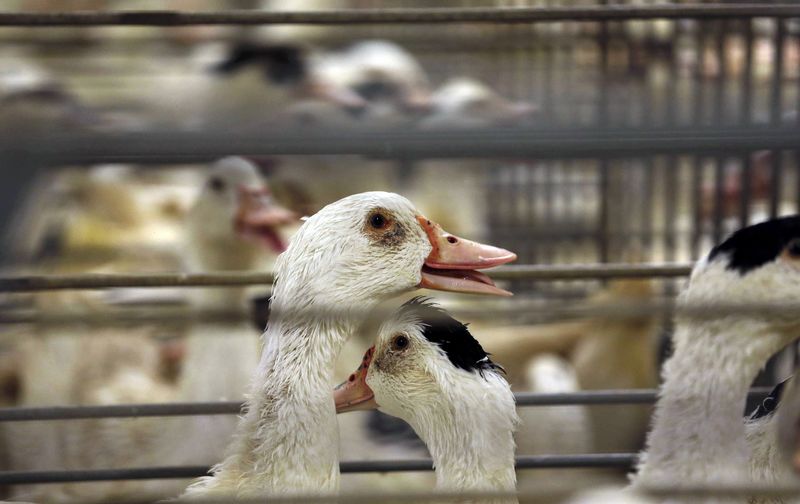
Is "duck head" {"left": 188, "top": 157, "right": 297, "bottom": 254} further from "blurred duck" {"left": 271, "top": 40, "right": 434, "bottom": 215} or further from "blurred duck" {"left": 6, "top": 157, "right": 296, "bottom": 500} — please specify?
"blurred duck" {"left": 271, "top": 40, "right": 434, "bottom": 215}

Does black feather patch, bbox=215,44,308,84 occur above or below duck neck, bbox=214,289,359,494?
above

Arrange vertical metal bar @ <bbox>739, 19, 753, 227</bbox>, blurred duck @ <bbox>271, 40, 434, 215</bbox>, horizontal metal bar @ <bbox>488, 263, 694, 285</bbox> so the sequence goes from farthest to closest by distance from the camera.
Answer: blurred duck @ <bbox>271, 40, 434, 215</bbox>
vertical metal bar @ <bbox>739, 19, 753, 227</bbox>
horizontal metal bar @ <bbox>488, 263, 694, 285</bbox>

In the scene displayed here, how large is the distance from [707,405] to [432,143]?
62cm

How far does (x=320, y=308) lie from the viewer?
131 centimetres

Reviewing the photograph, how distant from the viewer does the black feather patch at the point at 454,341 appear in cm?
137

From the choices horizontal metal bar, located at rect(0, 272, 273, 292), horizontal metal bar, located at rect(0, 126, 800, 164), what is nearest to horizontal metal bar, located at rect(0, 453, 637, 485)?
horizontal metal bar, located at rect(0, 272, 273, 292)

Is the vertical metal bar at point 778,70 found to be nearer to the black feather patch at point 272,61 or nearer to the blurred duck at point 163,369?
the blurred duck at point 163,369

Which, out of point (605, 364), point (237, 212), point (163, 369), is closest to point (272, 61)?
point (237, 212)

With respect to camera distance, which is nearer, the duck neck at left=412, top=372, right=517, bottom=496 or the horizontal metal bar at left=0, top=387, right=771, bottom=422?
the duck neck at left=412, top=372, right=517, bottom=496

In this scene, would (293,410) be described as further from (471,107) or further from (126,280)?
(471,107)

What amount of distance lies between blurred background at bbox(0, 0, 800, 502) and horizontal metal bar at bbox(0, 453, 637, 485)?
143 mm

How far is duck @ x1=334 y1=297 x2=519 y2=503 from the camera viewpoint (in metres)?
1.36

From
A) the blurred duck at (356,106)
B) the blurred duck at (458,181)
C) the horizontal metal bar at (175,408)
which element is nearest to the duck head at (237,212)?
the blurred duck at (356,106)

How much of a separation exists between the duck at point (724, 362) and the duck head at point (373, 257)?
0.35 m
